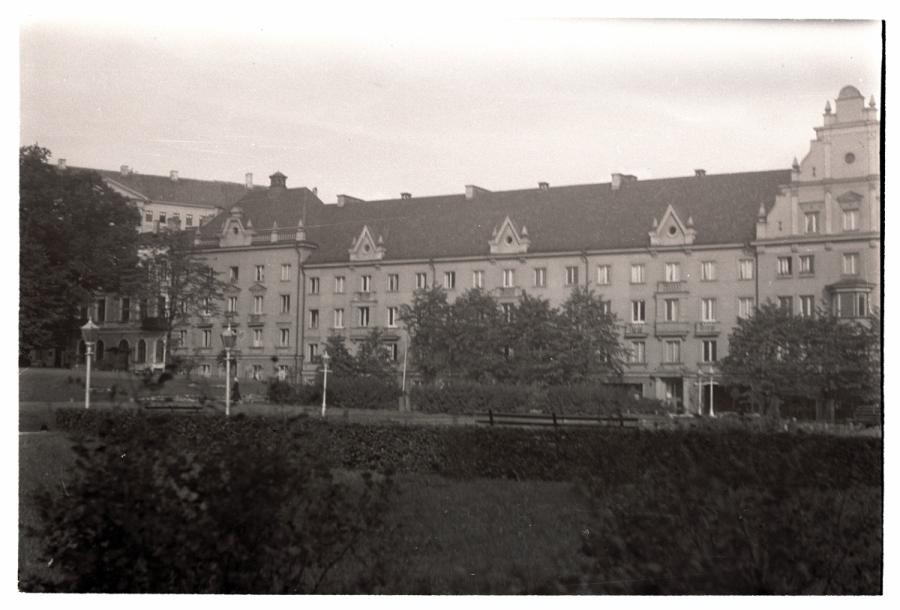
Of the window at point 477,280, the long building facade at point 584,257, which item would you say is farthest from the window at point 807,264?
the window at point 477,280

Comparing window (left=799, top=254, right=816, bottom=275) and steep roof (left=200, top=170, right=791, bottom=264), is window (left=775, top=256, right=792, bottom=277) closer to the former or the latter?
window (left=799, top=254, right=816, bottom=275)

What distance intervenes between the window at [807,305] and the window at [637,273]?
Result: 112 centimetres

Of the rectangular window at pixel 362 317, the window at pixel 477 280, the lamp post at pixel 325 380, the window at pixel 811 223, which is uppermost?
the window at pixel 811 223

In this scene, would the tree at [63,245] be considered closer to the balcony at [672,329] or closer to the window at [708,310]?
the balcony at [672,329]

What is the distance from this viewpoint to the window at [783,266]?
20.8 ft

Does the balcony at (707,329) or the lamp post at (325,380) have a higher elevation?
the balcony at (707,329)

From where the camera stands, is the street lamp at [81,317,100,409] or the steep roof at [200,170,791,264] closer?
the street lamp at [81,317,100,409]

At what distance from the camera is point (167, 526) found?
16.0ft

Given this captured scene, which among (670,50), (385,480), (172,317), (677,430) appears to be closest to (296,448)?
(385,480)

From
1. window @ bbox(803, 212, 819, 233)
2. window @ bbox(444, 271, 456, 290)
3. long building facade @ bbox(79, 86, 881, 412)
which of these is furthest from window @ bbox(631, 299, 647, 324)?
window @ bbox(444, 271, 456, 290)

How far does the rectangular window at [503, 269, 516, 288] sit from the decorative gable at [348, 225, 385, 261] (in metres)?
0.99

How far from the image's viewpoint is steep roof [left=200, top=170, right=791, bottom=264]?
6492 millimetres

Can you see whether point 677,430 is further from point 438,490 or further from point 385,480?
point 385,480

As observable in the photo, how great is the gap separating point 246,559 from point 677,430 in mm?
3062
